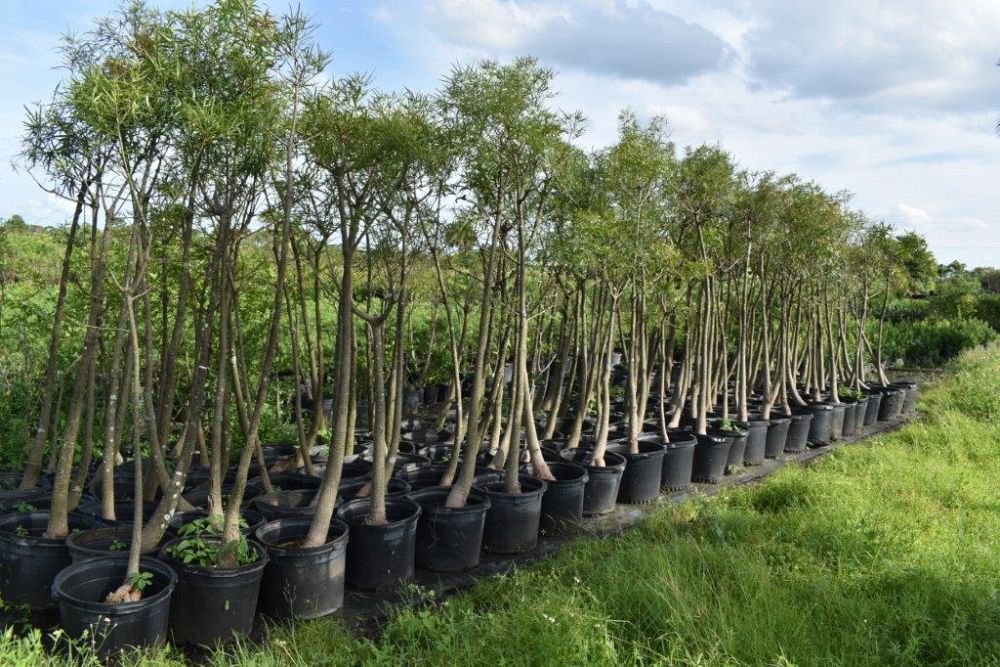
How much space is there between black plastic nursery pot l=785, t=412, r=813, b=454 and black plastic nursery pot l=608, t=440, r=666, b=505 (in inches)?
112

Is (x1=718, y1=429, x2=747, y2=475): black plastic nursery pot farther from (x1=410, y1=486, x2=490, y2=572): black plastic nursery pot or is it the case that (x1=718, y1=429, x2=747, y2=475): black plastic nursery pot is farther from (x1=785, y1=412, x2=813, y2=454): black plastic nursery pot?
(x1=410, y1=486, x2=490, y2=572): black plastic nursery pot

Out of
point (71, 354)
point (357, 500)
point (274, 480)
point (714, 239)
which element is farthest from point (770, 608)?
point (71, 354)

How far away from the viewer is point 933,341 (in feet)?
55.1

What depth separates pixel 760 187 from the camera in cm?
732

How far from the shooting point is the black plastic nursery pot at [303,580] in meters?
3.48

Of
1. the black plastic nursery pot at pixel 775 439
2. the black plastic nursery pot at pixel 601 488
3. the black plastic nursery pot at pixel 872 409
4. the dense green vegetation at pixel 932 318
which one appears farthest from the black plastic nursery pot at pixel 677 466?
the dense green vegetation at pixel 932 318

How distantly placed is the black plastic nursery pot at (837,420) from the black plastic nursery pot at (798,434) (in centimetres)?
85

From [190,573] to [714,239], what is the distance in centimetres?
575

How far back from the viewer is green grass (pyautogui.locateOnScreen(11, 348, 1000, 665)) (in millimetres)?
2922

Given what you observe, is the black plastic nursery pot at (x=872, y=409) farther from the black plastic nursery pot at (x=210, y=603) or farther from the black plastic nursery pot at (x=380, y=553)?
the black plastic nursery pot at (x=210, y=603)

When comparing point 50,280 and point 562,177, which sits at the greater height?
point 562,177

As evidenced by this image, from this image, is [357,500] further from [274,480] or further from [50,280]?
[50,280]

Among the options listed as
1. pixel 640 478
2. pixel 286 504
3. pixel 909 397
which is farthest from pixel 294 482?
pixel 909 397

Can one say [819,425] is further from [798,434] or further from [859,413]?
[859,413]
